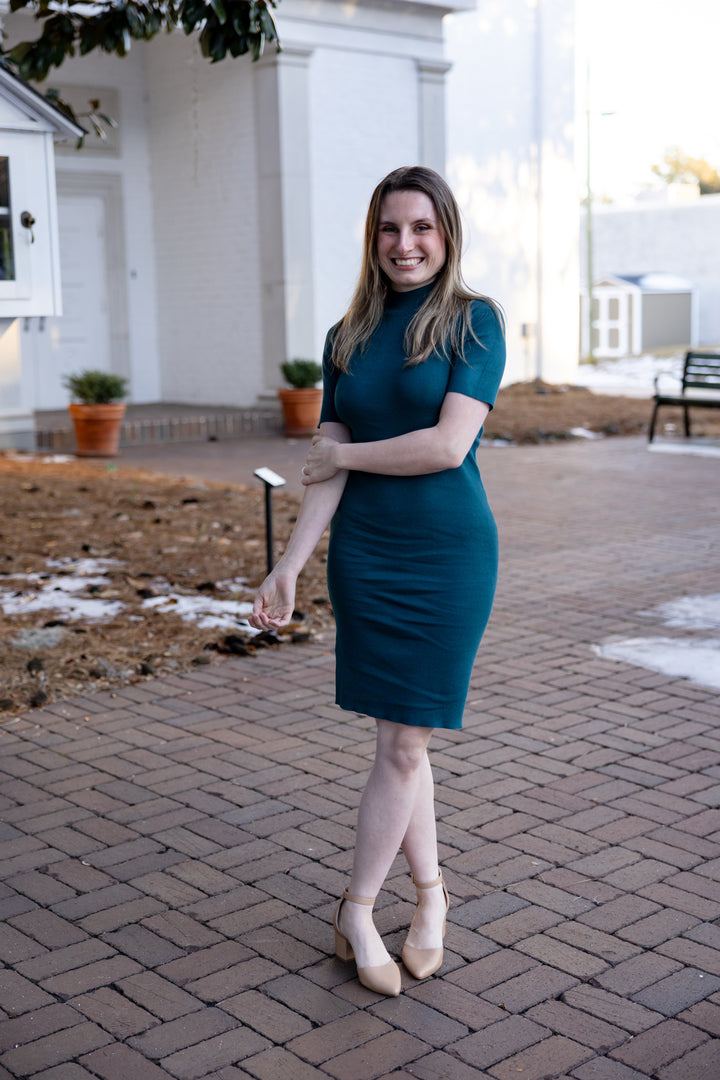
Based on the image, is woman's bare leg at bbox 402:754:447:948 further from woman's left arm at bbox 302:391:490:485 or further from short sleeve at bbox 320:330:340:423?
short sleeve at bbox 320:330:340:423

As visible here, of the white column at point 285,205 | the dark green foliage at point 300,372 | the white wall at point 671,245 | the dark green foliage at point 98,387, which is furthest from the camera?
the white wall at point 671,245

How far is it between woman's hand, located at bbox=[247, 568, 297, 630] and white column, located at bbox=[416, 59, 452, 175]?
13.6m

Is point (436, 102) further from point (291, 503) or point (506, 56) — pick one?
point (291, 503)

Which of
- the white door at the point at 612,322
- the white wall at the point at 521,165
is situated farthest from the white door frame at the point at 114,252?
the white door at the point at 612,322

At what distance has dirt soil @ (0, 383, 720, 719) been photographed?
5.41 metres

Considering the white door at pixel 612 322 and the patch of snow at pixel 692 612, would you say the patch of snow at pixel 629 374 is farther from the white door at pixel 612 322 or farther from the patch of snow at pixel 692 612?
the patch of snow at pixel 692 612

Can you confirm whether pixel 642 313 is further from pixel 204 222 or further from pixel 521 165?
pixel 204 222

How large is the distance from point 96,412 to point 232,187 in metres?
4.26

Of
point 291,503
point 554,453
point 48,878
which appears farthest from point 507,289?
point 48,878

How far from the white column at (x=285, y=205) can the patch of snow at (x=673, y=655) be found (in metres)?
9.59

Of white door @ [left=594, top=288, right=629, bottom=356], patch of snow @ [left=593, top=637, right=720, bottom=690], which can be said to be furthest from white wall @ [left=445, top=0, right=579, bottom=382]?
white door @ [left=594, top=288, right=629, bottom=356]

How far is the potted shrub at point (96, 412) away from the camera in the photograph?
12.1m

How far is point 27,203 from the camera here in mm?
4918

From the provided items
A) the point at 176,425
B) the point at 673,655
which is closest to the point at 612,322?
the point at 176,425
